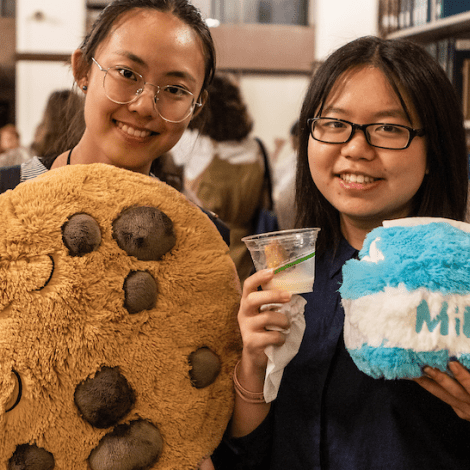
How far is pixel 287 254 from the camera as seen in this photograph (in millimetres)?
1016

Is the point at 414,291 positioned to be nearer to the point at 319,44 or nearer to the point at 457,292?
the point at 457,292

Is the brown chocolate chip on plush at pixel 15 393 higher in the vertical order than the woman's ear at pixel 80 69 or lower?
lower

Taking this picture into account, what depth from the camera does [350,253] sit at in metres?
1.30

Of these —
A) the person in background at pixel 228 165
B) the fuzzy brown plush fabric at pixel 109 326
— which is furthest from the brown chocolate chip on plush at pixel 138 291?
the person in background at pixel 228 165

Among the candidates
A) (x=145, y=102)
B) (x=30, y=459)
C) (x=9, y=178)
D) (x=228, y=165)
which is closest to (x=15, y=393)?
(x=30, y=459)

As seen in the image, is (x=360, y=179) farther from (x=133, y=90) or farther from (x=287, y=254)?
(x=133, y=90)

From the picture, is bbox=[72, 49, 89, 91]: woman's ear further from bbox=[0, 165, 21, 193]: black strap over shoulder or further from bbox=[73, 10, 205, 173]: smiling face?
bbox=[0, 165, 21, 193]: black strap over shoulder

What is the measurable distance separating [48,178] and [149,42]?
417 mm

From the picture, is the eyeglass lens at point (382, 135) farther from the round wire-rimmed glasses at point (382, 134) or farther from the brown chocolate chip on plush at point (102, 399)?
the brown chocolate chip on plush at point (102, 399)

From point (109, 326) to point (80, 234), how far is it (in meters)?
0.18

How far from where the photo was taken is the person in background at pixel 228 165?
275cm

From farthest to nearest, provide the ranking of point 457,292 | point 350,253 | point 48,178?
point 350,253 → point 48,178 → point 457,292

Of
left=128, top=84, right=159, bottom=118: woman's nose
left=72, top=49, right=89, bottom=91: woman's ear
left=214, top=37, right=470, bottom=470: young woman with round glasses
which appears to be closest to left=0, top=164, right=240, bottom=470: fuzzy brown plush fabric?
left=214, top=37, right=470, bottom=470: young woman with round glasses

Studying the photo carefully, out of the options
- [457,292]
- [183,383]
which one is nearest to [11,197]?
[183,383]
